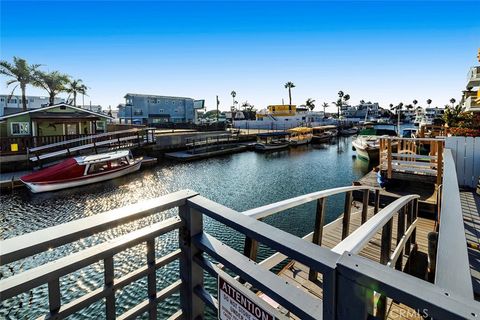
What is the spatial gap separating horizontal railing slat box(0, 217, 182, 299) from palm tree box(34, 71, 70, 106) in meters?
42.8

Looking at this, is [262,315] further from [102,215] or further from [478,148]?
[478,148]

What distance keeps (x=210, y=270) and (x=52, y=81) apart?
4571 centimetres

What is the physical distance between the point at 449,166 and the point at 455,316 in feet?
18.7

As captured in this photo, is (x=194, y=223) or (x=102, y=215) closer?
(x=102, y=215)

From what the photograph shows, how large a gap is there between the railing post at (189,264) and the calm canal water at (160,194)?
4.78m

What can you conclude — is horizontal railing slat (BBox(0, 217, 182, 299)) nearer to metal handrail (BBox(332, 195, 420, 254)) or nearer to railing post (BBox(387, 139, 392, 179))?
metal handrail (BBox(332, 195, 420, 254))

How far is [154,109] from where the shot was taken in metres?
47.3

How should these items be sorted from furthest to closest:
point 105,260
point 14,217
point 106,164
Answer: point 106,164
point 14,217
point 105,260

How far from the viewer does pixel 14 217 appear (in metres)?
11.3

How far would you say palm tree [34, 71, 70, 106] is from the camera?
35.4 meters

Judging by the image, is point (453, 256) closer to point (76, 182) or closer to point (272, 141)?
point (76, 182)

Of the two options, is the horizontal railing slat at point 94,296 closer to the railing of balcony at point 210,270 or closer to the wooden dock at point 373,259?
the railing of balcony at point 210,270

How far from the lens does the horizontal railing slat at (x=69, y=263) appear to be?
1155 millimetres

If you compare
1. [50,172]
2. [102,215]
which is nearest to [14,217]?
[50,172]
